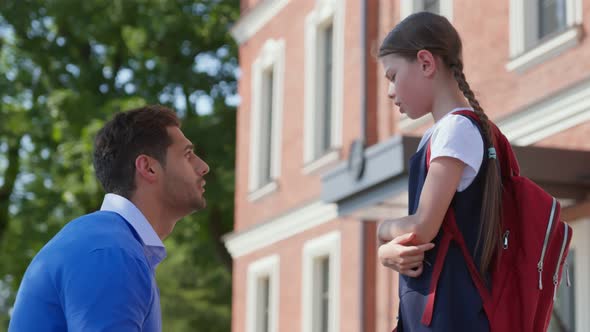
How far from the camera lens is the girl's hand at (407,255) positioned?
11.3 feet

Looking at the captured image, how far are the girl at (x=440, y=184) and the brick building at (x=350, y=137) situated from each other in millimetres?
7762

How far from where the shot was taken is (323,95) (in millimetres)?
19391

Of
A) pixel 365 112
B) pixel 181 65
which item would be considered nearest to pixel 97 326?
pixel 365 112

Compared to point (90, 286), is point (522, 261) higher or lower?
higher

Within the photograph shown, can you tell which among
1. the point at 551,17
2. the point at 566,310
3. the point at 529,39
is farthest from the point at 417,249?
the point at 529,39

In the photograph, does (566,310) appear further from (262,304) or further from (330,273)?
(262,304)

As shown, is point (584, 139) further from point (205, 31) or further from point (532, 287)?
point (205, 31)

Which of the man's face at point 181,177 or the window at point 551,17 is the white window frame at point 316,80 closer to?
the window at point 551,17

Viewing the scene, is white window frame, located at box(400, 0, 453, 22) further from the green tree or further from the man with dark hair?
the man with dark hair

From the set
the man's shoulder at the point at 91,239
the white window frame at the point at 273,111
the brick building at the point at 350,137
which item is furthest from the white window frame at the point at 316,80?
the man's shoulder at the point at 91,239

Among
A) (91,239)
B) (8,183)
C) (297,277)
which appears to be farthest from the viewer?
(8,183)

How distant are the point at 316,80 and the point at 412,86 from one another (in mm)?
15781

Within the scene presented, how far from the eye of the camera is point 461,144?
3.52m

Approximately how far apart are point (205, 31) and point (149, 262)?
2433 centimetres
